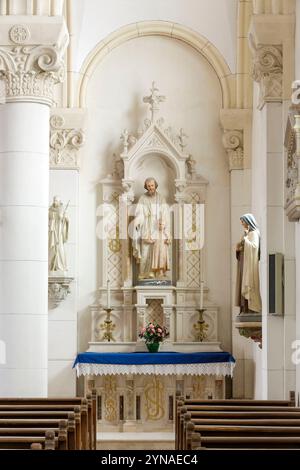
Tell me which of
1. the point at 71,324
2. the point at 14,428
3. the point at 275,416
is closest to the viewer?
the point at 14,428

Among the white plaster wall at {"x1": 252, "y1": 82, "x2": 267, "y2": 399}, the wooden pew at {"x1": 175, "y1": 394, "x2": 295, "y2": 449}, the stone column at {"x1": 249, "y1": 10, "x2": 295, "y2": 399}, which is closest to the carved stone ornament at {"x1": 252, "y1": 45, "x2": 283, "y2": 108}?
the stone column at {"x1": 249, "y1": 10, "x2": 295, "y2": 399}

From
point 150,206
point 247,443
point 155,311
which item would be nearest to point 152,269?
point 155,311

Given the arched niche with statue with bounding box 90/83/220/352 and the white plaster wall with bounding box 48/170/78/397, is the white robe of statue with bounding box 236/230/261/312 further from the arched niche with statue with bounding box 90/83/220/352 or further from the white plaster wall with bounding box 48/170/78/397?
the white plaster wall with bounding box 48/170/78/397

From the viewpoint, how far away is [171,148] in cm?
1538

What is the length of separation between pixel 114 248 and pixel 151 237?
0.63 meters

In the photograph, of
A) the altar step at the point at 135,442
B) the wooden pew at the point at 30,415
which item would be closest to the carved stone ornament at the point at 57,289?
the altar step at the point at 135,442

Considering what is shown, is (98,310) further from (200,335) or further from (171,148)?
(171,148)

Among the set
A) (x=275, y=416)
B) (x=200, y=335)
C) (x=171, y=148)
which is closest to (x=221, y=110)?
(x=171, y=148)

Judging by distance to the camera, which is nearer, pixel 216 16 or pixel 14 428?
pixel 14 428

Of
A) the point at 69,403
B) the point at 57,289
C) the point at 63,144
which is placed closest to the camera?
the point at 69,403

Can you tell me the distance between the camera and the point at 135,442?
13.1m

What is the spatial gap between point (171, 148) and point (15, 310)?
5.05 metres

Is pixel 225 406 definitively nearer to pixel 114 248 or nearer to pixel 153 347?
pixel 153 347

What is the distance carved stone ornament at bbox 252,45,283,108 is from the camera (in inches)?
449
